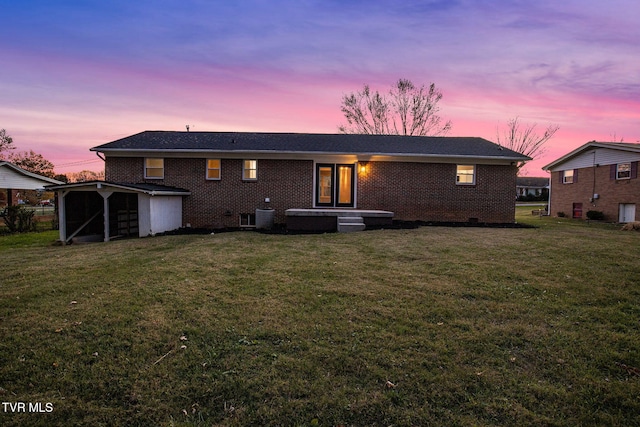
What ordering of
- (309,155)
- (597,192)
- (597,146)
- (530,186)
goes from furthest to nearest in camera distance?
(530,186)
(597,192)
(597,146)
(309,155)

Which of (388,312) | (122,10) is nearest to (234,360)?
(388,312)

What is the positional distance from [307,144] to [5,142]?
1599 inches

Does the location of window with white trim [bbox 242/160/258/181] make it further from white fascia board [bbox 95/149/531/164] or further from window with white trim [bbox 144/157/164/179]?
window with white trim [bbox 144/157/164/179]

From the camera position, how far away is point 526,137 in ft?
115

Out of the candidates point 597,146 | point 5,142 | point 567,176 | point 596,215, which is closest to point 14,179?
point 5,142

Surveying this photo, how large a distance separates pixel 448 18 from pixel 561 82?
270 inches

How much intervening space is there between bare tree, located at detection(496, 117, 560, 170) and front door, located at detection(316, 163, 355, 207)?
98.6ft

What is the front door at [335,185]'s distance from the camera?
14188 mm

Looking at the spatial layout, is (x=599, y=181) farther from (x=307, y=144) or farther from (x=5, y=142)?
(x=5, y=142)

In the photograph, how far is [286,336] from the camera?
359 centimetres

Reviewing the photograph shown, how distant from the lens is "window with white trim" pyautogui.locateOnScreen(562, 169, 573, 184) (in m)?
20.9

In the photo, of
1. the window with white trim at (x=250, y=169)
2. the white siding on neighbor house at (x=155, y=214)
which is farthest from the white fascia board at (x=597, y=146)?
the white siding on neighbor house at (x=155, y=214)

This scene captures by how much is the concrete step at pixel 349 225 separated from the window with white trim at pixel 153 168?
835 cm

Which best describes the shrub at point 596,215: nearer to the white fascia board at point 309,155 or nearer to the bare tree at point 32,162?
the white fascia board at point 309,155
